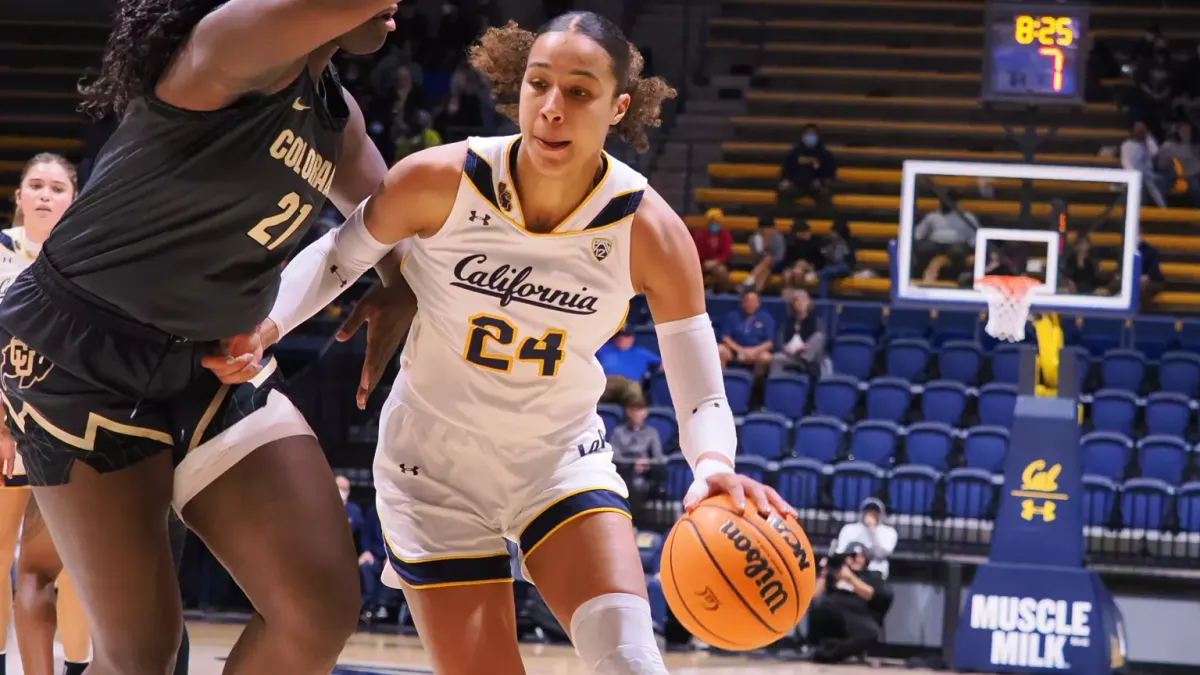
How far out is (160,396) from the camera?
2.98 m

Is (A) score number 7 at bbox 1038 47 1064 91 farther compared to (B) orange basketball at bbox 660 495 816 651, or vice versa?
(A) score number 7 at bbox 1038 47 1064 91

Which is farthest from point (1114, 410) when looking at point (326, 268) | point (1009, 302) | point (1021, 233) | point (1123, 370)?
point (326, 268)

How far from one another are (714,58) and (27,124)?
25.4 ft

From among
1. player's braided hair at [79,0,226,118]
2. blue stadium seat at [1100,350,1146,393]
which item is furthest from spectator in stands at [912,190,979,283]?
player's braided hair at [79,0,226,118]

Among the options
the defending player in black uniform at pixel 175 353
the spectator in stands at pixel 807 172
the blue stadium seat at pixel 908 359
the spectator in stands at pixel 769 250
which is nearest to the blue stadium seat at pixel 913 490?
the blue stadium seat at pixel 908 359

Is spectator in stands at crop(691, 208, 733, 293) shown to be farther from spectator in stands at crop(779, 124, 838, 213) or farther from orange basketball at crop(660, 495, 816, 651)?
orange basketball at crop(660, 495, 816, 651)

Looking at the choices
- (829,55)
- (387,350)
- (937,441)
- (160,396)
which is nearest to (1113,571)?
(937,441)

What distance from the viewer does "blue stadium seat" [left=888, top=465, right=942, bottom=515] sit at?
10.2 m

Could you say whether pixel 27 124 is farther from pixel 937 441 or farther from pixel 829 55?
pixel 937 441

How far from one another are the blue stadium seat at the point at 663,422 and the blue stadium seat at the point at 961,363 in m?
2.60

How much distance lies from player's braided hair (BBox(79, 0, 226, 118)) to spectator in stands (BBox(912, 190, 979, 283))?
25.7ft

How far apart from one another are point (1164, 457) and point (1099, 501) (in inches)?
32.9

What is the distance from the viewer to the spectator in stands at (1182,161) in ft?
48.4

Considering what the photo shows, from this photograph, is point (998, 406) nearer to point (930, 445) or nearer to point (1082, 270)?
point (930, 445)
